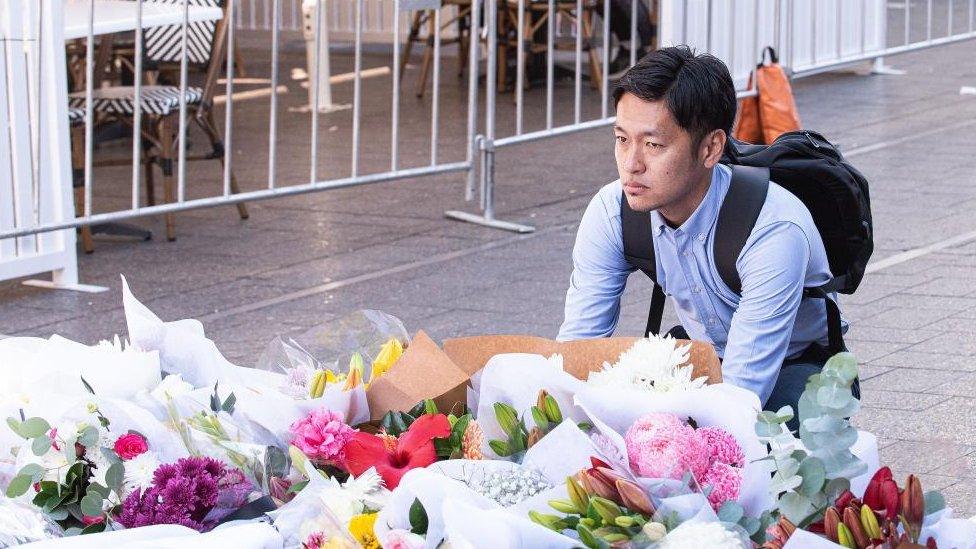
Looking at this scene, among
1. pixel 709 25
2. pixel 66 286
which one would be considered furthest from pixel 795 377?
pixel 709 25

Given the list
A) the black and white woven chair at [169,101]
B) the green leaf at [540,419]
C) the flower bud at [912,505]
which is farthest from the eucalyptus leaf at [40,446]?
the black and white woven chair at [169,101]

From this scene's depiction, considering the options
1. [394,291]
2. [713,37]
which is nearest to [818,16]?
[713,37]

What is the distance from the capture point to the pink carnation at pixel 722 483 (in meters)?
2.02

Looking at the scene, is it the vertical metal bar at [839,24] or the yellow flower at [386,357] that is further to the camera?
the vertical metal bar at [839,24]

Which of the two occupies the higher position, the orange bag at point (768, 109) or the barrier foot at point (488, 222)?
the orange bag at point (768, 109)

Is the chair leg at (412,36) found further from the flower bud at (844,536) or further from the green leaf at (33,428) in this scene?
the flower bud at (844,536)

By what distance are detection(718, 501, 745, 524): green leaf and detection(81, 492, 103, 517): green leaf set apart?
2.87 feet

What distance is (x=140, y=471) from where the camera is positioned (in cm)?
227

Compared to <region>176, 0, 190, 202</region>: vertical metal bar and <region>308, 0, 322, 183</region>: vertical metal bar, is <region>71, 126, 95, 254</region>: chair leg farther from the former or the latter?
<region>308, 0, 322, 183</region>: vertical metal bar

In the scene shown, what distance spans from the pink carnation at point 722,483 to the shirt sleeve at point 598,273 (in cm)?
122

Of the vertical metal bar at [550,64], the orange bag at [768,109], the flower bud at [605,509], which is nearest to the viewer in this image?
the flower bud at [605,509]

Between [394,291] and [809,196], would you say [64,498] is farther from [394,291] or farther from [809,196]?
[394,291]

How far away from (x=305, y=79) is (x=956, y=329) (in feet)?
28.3

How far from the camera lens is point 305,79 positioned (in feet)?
43.4
